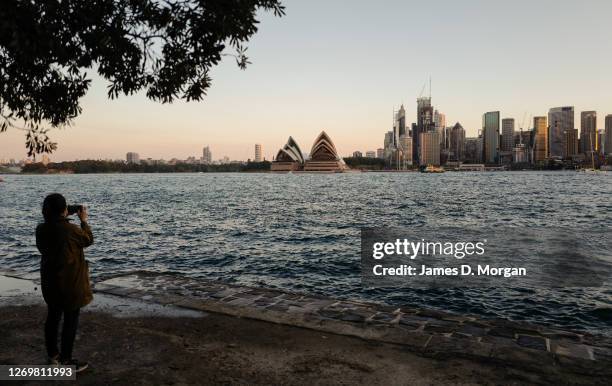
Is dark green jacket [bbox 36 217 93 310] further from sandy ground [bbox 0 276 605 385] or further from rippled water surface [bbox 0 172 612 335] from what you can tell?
rippled water surface [bbox 0 172 612 335]

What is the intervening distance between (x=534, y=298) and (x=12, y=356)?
1132cm

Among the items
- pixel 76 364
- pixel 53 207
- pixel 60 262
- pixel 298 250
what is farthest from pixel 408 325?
pixel 298 250

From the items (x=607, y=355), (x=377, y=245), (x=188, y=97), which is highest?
(x=188, y=97)

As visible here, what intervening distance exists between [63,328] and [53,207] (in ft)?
4.14

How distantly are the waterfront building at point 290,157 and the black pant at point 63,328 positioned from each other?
176 m

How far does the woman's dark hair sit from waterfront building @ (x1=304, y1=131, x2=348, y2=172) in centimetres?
16266

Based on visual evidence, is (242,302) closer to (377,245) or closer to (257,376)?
(257,376)

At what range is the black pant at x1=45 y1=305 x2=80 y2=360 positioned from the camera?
445cm

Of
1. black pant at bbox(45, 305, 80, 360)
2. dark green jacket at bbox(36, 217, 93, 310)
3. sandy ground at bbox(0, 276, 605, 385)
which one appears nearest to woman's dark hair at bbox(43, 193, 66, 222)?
dark green jacket at bbox(36, 217, 93, 310)

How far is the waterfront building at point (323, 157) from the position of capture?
6708 inches

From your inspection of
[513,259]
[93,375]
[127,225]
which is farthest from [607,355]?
[127,225]

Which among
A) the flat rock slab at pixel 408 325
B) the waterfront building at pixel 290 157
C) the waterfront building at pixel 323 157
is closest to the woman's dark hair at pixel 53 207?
the flat rock slab at pixel 408 325

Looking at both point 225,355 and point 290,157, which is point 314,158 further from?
point 225,355

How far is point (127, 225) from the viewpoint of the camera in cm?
2783
